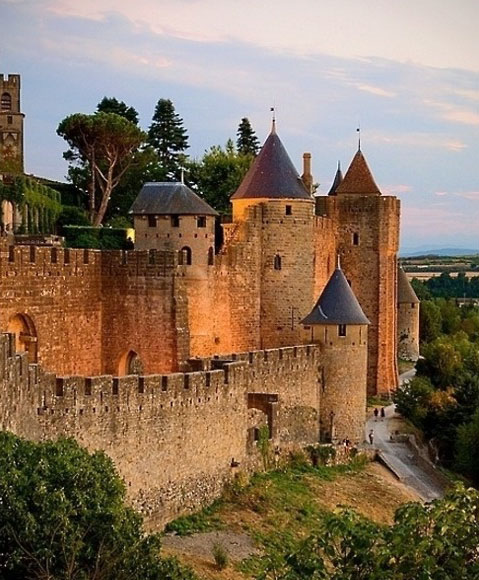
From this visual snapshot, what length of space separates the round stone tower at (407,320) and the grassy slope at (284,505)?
2223cm

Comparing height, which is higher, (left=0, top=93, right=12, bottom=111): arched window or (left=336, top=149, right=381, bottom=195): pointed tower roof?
(left=0, top=93, right=12, bottom=111): arched window

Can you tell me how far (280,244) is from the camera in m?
36.8

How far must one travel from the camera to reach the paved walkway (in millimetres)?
34062

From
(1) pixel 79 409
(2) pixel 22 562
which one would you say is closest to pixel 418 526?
(2) pixel 22 562

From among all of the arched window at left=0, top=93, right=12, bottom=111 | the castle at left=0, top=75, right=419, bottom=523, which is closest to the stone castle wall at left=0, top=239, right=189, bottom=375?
the castle at left=0, top=75, right=419, bottom=523

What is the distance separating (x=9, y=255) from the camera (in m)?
27.2

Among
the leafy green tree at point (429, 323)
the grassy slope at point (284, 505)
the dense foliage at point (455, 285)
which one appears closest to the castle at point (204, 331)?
the grassy slope at point (284, 505)

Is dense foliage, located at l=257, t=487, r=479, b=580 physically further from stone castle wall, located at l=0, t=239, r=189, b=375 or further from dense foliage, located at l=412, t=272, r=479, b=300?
dense foliage, located at l=412, t=272, r=479, b=300

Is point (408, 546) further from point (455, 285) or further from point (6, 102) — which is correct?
point (455, 285)

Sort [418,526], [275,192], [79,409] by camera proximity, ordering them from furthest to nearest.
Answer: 1. [275,192]
2. [79,409]
3. [418,526]

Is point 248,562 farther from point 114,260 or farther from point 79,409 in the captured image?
point 114,260

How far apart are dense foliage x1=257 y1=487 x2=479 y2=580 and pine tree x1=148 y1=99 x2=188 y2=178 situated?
44434 mm

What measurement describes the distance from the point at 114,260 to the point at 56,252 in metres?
2.81

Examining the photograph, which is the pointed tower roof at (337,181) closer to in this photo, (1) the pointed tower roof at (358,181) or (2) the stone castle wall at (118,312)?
(1) the pointed tower roof at (358,181)
